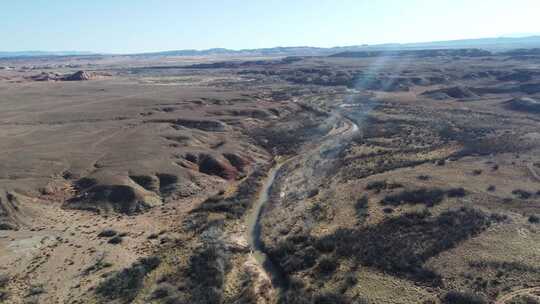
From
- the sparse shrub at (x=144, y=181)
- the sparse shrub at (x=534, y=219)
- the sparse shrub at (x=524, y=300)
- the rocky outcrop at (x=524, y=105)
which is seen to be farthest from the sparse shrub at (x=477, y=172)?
the rocky outcrop at (x=524, y=105)

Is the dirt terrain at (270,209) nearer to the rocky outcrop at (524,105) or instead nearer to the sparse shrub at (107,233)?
the sparse shrub at (107,233)

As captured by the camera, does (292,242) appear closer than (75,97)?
Yes

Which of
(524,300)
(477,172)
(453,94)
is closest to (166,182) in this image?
(477,172)

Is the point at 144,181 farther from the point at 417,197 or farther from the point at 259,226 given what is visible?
the point at 417,197

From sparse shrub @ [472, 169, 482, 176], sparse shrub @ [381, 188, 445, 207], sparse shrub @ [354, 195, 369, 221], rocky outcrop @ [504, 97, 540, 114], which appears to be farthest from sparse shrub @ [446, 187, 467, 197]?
rocky outcrop @ [504, 97, 540, 114]

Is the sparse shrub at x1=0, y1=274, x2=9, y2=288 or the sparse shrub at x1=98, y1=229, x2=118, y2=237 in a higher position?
the sparse shrub at x1=0, y1=274, x2=9, y2=288

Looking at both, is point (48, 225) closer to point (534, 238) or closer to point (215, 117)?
point (534, 238)

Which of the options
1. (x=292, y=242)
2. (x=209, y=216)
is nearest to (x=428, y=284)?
(x=292, y=242)

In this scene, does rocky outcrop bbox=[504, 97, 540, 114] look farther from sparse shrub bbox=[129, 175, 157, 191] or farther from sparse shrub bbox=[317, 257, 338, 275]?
sparse shrub bbox=[129, 175, 157, 191]
